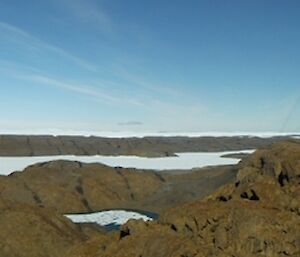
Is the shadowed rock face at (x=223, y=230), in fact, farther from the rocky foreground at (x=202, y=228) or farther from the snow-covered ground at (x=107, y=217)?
the snow-covered ground at (x=107, y=217)

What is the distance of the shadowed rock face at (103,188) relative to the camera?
2609 centimetres

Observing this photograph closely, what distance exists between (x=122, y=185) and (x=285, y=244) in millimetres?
23120

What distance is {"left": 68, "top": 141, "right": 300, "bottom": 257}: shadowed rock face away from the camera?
327 inches

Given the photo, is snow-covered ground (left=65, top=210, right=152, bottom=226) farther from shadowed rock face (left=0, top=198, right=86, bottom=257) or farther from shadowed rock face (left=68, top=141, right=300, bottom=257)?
shadowed rock face (left=68, top=141, right=300, bottom=257)

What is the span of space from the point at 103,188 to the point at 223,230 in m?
20.8

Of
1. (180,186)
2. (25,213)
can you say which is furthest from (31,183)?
(25,213)

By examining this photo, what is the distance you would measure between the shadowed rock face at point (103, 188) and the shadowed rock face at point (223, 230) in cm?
1533

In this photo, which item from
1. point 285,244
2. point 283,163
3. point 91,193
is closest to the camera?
point 285,244

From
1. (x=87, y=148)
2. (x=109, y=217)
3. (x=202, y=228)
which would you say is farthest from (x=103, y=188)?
(x=87, y=148)

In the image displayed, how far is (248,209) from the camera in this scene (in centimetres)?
909

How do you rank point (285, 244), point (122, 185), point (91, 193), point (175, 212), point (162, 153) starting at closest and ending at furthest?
point (285, 244) → point (175, 212) → point (91, 193) → point (122, 185) → point (162, 153)

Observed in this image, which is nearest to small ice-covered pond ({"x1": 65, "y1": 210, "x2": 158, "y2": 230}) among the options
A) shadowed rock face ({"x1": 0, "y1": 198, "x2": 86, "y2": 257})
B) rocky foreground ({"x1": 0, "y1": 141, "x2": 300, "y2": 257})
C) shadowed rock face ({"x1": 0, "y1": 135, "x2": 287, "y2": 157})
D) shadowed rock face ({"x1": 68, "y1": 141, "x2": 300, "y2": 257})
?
rocky foreground ({"x1": 0, "y1": 141, "x2": 300, "y2": 257})

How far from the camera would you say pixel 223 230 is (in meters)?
8.72

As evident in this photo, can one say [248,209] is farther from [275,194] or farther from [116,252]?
[116,252]
